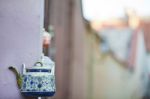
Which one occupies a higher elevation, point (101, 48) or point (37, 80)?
point (37, 80)

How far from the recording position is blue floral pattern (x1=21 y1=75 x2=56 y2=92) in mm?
1296

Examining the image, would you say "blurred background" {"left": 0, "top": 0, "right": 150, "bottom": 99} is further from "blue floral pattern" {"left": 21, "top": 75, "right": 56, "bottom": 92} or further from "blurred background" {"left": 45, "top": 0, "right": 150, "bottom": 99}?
"blue floral pattern" {"left": 21, "top": 75, "right": 56, "bottom": 92}

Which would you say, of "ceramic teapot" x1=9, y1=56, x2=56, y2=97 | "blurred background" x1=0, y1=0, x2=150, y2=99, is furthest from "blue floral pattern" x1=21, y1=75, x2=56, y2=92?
"blurred background" x1=0, y1=0, x2=150, y2=99

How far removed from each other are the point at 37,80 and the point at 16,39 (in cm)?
19

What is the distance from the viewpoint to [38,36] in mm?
1375

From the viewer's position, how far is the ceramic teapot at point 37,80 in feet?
4.25

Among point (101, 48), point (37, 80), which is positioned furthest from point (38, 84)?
point (101, 48)

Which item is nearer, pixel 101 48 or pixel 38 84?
pixel 38 84

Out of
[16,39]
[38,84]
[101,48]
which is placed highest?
[16,39]

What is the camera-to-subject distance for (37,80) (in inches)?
51.3

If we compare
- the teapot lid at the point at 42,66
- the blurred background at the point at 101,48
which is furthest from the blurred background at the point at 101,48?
the teapot lid at the point at 42,66

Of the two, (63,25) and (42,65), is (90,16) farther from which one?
(42,65)

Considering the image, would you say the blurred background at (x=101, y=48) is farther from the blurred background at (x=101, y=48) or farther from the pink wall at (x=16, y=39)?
the pink wall at (x=16, y=39)

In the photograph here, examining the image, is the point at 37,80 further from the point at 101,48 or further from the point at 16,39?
the point at 101,48
